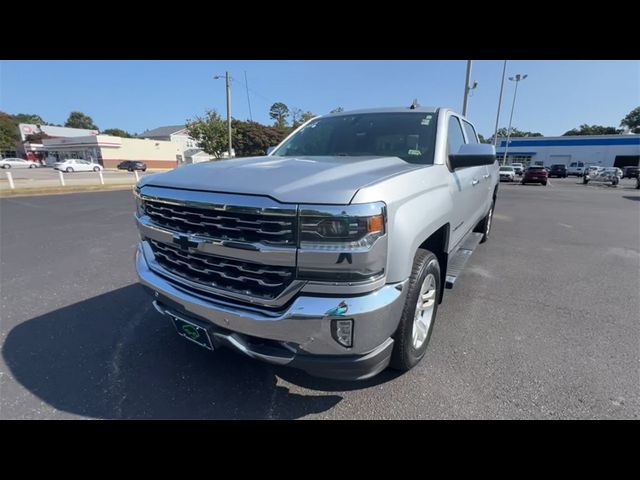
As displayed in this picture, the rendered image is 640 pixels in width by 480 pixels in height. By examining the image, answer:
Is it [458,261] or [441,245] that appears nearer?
[441,245]

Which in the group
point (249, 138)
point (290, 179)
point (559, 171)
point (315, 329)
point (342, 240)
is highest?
point (249, 138)

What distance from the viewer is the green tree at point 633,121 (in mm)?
71438

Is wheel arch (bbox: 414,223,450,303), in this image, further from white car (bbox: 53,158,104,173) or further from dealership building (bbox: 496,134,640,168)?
dealership building (bbox: 496,134,640,168)

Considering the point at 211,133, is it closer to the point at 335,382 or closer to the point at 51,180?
the point at 51,180

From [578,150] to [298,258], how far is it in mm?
67111

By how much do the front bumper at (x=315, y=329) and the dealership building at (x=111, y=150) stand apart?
194 feet

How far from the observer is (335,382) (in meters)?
2.38

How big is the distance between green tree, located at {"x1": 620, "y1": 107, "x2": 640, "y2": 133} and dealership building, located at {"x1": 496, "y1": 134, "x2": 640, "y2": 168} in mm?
33868

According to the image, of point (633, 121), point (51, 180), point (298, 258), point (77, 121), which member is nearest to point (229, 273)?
point (298, 258)

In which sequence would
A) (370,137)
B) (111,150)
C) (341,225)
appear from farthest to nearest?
(111,150), (370,137), (341,225)

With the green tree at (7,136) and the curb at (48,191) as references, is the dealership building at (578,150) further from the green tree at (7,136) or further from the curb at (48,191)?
the green tree at (7,136)

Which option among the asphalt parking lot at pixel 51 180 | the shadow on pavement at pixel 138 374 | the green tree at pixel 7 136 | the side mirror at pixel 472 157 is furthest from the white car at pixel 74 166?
the side mirror at pixel 472 157

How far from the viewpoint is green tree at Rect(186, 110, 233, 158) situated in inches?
1490

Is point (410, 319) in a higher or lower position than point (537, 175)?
higher
